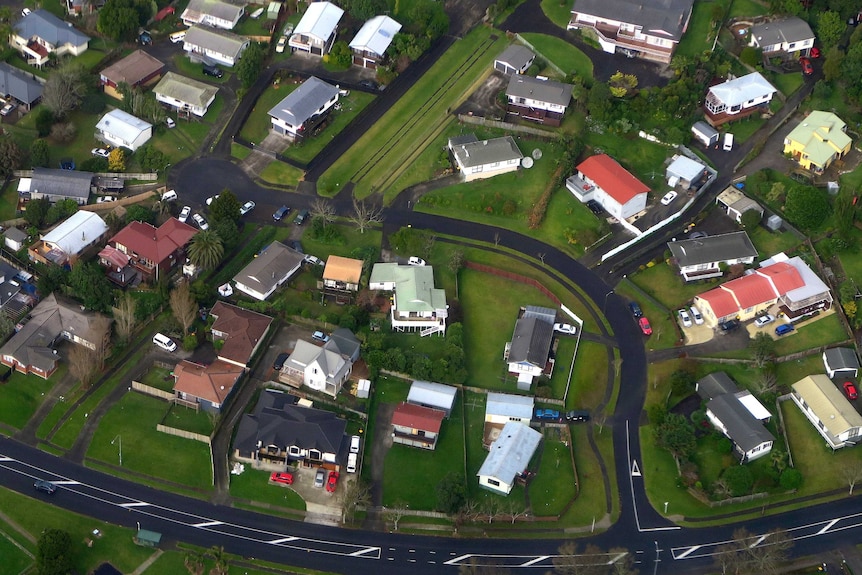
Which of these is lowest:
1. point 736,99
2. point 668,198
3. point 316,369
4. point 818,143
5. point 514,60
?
point 316,369

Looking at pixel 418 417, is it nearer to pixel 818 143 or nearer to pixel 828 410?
pixel 828 410

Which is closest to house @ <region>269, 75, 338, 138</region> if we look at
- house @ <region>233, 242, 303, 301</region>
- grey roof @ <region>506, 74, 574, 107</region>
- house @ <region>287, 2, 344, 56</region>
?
house @ <region>287, 2, 344, 56</region>

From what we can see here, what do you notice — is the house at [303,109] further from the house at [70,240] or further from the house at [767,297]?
the house at [767,297]

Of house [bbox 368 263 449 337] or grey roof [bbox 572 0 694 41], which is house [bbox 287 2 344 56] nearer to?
grey roof [bbox 572 0 694 41]

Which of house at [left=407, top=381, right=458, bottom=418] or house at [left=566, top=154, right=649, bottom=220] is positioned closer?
house at [left=407, top=381, right=458, bottom=418]

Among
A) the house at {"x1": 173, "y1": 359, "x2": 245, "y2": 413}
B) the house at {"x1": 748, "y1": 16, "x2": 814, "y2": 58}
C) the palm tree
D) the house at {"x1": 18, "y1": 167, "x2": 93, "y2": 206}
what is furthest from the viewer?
the house at {"x1": 748, "y1": 16, "x2": 814, "y2": 58}

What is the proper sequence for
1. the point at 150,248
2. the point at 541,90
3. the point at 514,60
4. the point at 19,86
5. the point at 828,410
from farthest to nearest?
1. the point at 514,60
2. the point at 19,86
3. the point at 541,90
4. the point at 150,248
5. the point at 828,410

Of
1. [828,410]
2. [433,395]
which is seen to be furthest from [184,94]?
[828,410]

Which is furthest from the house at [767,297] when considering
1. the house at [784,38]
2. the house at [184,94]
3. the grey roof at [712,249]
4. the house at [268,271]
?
the house at [184,94]
